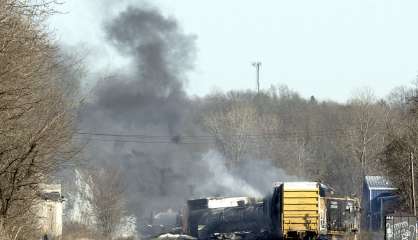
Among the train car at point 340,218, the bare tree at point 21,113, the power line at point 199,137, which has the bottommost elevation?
the train car at point 340,218

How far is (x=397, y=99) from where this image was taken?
4840 inches

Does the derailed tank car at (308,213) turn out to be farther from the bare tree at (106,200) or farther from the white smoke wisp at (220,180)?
the white smoke wisp at (220,180)

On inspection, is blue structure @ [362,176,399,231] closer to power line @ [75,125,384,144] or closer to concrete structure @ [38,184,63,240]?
power line @ [75,125,384,144]

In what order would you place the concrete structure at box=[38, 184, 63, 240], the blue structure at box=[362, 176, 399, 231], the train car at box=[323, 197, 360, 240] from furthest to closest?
1. the blue structure at box=[362, 176, 399, 231]
2. the concrete structure at box=[38, 184, 63, 240]
3. the train car at box=[323, 197, 360, 240]

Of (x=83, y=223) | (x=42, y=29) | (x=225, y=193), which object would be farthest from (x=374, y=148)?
(x=42, y=29)

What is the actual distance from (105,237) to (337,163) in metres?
47.7

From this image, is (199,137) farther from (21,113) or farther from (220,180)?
(21,113)

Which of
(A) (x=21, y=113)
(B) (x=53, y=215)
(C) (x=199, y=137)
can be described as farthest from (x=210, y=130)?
(A) (x=21, y=113)

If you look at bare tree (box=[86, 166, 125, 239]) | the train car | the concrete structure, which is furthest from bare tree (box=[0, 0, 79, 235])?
bare tree (box=[86, 166, 125, 239])

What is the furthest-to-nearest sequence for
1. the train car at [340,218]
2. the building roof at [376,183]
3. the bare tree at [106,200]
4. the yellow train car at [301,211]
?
1. the building roof at [376,183]
2. the bare tree at [106,200]
3. the train car at [340,218]
4. the yellow train car at [301,211]

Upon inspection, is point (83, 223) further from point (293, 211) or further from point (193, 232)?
point (293, 211)

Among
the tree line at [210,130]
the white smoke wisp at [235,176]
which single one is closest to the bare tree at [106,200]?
the tree line at [210,130]

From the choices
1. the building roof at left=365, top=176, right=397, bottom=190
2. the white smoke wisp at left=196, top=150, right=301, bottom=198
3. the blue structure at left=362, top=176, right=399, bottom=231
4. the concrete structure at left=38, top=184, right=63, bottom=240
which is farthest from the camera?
the white smoke wisp at left=196, top=150, right=301, bottom=198

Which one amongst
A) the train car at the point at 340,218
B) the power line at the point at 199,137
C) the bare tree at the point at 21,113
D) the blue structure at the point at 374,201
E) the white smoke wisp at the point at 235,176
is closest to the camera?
the bare tree at the point at 21,113
